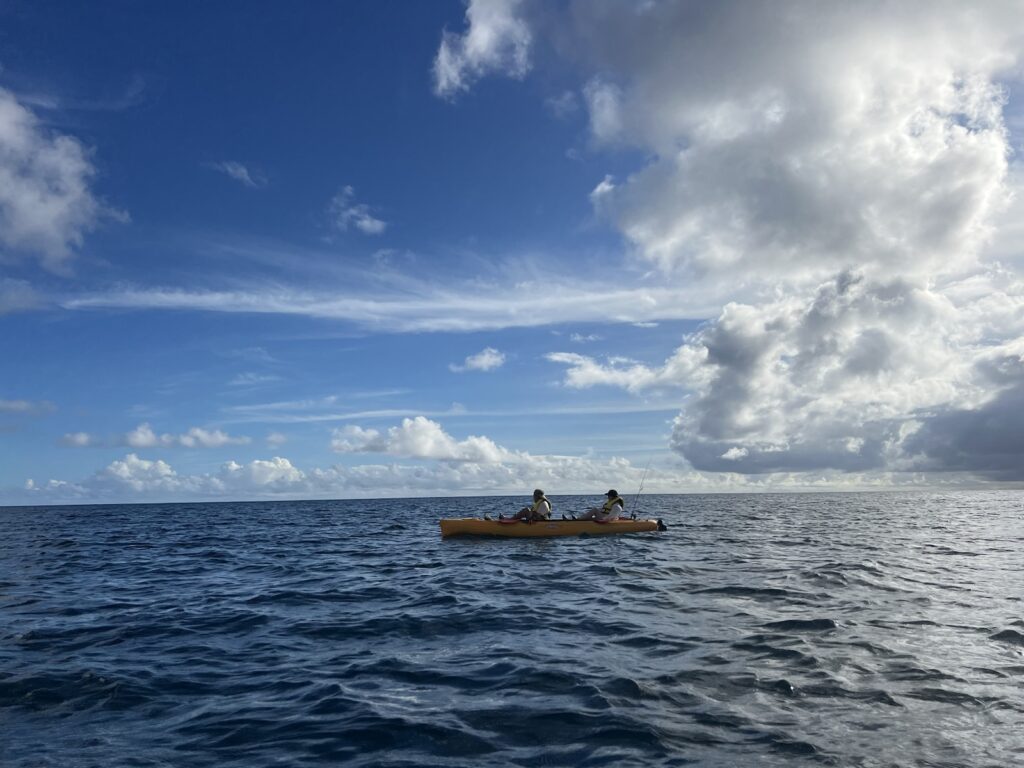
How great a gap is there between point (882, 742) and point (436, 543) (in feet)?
86.9

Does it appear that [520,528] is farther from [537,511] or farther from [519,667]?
[519,667]


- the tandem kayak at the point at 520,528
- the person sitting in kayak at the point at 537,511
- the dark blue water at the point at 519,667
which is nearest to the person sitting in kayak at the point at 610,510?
the tandem kayak at the point at 520,528

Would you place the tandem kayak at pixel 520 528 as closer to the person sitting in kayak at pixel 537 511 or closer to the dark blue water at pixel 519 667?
the person sitting in kayak at pixel 537 511

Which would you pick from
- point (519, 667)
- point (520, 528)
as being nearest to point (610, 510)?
point (520, 528)

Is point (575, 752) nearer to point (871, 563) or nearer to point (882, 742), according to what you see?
point (882, 742)

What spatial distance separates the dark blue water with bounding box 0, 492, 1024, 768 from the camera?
7.15 m

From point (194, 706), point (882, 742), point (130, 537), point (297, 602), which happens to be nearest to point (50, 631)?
point (297, 602)

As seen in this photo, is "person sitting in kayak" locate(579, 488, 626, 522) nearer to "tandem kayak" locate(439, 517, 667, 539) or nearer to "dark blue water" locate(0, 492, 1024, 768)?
"tandem kayak" locate(439, 517, 667, 539)

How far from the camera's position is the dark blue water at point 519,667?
715cm

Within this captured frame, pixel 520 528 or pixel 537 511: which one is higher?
pixel 537 511

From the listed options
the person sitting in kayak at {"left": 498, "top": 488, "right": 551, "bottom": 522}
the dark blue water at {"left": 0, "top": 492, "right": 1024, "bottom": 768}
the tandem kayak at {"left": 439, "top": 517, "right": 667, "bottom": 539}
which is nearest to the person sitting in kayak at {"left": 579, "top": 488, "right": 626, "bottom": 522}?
the tandem kayak at {"left": 439, "top": 517, "right": 667, "bottom": 539}

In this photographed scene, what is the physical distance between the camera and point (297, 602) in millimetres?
16047

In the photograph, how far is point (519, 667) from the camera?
998cm

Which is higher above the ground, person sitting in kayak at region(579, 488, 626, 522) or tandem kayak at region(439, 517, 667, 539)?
person sitting in kayak at region(579, 488, 626, 522)
